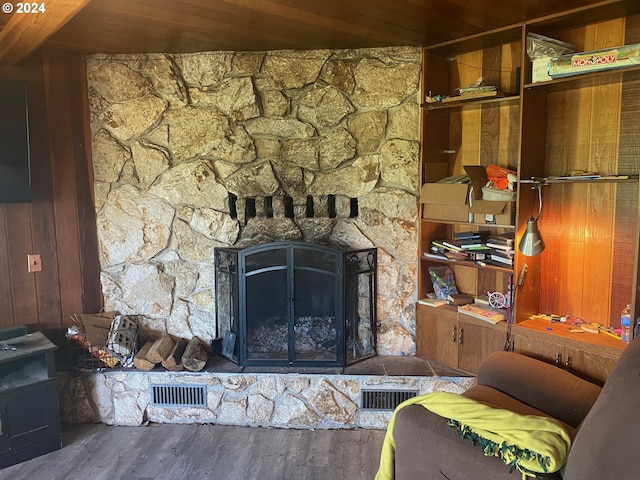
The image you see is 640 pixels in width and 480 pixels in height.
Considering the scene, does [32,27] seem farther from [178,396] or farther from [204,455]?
[204,455]

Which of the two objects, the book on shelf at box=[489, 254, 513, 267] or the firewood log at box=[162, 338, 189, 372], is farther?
the firewood log at box=[162, 338, 189, 372]

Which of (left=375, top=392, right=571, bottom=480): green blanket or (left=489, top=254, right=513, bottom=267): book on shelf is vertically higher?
(left=489, top=254, right=513, bottom=267): book on shelf

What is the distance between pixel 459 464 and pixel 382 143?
6.13ft

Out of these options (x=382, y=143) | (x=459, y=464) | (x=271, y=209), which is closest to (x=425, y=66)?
(x=382, y=143)

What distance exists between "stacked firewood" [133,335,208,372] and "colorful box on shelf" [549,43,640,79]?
2389 millimetres

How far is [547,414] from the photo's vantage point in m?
2.08

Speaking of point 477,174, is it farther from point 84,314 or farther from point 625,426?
point 84,314

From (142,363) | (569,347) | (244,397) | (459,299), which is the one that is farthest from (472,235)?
(142,363)

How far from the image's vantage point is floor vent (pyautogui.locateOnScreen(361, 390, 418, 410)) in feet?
9.26

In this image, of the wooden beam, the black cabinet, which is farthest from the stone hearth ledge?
the wooden beam

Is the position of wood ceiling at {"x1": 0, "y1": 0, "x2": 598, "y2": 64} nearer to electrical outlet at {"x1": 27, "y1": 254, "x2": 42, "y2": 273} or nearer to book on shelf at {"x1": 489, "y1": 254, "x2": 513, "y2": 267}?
electrical outlet at {"x1": 27, "y1": 254, "x2": 42, "y2": 273}

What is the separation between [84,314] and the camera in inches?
120

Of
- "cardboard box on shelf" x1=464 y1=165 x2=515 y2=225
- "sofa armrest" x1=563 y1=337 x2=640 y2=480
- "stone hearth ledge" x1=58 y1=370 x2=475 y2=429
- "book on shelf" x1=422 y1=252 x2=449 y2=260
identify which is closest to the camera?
"sofa armrest" x1=563 y1=337 x2=640 y2=480

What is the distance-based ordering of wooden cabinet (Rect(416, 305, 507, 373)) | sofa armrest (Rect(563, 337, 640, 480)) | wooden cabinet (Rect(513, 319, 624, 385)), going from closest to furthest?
1. sofa armrest (Rect(563, 337, 640, 480))
2. wooden cabinet (Rect(513, 319, 624, 385))
3. wooden cabinet (Rect(416, 305, 507, 373))
